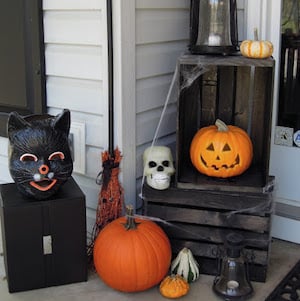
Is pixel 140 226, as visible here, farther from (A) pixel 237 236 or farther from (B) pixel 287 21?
(B) pixel 287 21

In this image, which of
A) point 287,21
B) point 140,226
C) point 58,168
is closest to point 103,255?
point 140,226

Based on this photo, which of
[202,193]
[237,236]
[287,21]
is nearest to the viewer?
[237,236]

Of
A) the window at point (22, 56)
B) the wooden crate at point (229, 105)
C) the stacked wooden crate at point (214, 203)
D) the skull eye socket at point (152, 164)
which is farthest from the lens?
the window at point (22, 56)

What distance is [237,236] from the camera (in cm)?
205

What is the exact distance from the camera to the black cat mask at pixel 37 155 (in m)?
2.05

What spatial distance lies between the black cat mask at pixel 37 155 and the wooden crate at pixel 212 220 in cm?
41

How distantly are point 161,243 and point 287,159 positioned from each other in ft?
2.84

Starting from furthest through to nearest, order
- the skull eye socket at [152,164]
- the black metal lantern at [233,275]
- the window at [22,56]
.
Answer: the window at [22,56], the skull eye socket at [152,164], the black metal lantern at [233,275]

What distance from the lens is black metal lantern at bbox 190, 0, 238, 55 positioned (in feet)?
7.61

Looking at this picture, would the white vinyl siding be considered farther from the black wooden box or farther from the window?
the black wooden box

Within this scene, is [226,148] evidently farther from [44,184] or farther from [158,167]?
[44,184]

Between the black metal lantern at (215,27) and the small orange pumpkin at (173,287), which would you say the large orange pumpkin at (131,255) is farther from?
the black metal lantern at (215,27)

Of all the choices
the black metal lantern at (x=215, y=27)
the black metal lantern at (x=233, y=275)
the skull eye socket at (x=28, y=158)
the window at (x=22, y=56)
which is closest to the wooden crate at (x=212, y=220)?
the black metal lantern at (x=233, y=275)

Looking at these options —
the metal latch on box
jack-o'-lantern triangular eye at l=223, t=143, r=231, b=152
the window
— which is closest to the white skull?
jack-o'-lantern triangular eye at l=223, t=143, r=231, b=152
